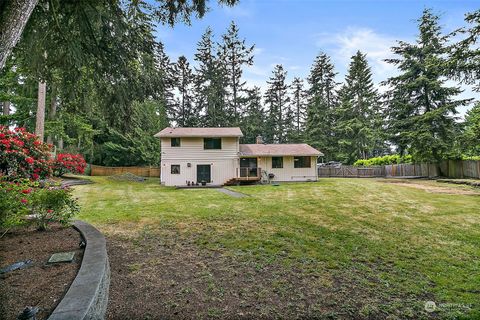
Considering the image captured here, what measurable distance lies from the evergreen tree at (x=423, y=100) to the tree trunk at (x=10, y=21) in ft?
76.0

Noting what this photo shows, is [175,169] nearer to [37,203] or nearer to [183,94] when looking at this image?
[37,203]

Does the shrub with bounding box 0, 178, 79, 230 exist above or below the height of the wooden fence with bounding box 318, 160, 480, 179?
below

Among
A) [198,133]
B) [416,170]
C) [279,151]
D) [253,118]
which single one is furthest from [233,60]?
[416,170]

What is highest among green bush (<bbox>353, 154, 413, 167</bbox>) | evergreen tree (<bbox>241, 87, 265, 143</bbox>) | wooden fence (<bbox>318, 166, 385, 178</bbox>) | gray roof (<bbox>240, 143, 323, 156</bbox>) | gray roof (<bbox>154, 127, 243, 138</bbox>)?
evergreen tree (<bbox>241, 87, 265, 143</bbox>)

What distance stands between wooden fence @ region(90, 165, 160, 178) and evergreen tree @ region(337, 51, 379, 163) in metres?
22.4

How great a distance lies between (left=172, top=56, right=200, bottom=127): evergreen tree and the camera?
112ft

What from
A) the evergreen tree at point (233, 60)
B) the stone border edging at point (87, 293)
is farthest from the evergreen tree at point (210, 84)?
the stone border edging at point (87, 293)

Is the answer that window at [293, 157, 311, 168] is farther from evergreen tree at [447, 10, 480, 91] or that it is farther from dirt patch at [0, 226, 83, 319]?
dirt patch at [0, 226, 83, 319]

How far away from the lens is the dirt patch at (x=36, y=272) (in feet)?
Result: 7.22

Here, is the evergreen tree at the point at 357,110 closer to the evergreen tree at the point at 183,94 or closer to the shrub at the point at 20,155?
the evergreen tree at the point at 183,94

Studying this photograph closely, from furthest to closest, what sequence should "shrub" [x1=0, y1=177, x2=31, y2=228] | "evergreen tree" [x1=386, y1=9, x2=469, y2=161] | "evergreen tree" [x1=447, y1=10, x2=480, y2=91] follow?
"evergreen tree" [x1=386, y1=9, x2=469, y2=161] → "evergreen tree" [x1=447, y1=10, x2=480, y2=91] → "shrub" [x1=0, y1=177, x2=31, y2=228]

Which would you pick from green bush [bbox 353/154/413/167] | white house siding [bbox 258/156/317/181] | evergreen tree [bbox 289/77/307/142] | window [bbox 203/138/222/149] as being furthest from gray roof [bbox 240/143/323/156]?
evergreen tree [bbox 289/77/307/142]

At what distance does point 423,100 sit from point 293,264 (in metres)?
24.0

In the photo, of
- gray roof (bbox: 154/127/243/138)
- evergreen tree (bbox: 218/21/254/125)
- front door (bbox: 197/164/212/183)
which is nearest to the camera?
gray roof (bbox: 154/127/243/138)
